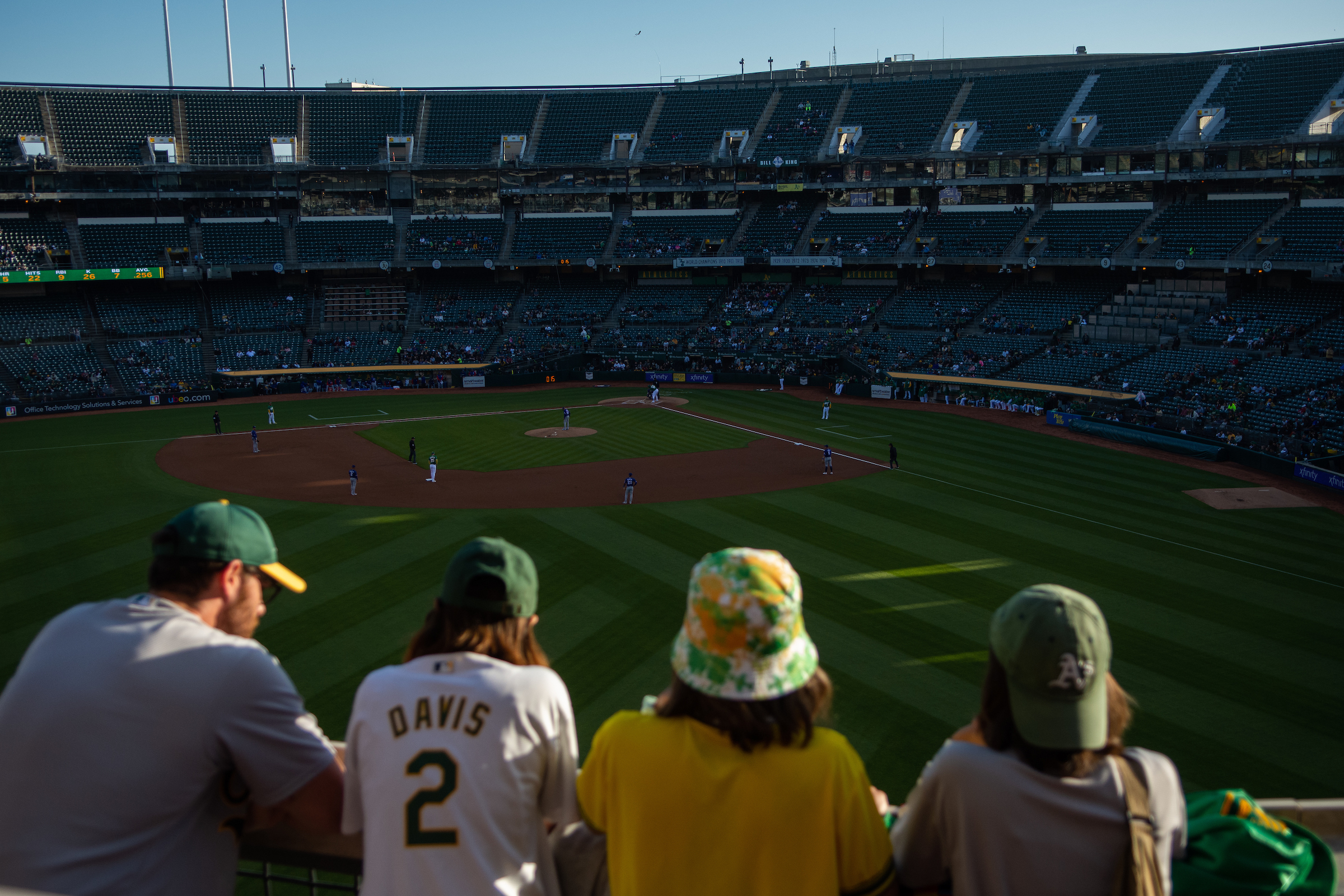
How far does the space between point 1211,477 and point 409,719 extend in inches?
1536

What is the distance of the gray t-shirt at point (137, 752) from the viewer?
10.3ft

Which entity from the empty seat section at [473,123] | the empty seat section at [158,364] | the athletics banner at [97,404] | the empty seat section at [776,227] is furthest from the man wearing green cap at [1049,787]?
the empty seat section at [473,123]

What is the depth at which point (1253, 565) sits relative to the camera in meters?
24.6

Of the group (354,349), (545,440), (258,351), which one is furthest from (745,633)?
(258,351)

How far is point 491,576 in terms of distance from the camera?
11.8ft

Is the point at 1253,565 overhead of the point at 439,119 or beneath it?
beneath

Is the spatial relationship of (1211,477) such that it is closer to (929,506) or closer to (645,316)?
(929,506)

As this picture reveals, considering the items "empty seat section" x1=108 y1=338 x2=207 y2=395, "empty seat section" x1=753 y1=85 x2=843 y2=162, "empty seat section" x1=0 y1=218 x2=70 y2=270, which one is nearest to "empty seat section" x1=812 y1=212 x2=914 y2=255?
"empty seat section" x1=753 y1=85 x2=843 y2=162

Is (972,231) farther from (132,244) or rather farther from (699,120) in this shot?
(132,244)

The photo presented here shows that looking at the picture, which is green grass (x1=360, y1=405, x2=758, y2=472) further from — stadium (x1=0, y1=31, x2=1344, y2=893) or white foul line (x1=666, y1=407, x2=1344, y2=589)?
white foul line (x1=666, y1=407, x2=1344, y2=589)

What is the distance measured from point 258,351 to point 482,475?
37877 millimetres

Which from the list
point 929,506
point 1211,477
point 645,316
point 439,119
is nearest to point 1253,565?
point 929,506

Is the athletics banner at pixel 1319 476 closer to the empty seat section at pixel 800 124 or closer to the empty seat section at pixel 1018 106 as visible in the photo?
the empty seat section at pixel 1018 106

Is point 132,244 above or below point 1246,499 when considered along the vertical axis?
below
